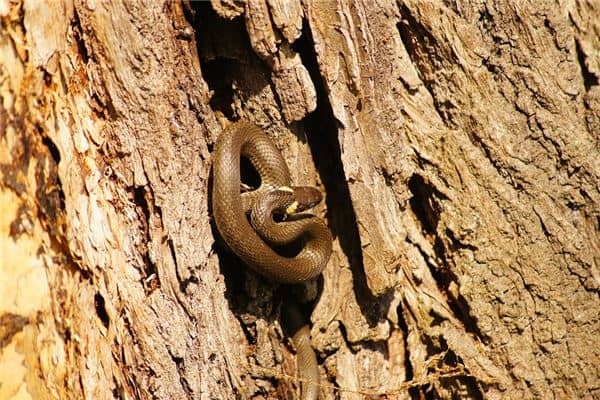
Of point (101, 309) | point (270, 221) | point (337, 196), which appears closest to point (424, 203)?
point (337, 196)

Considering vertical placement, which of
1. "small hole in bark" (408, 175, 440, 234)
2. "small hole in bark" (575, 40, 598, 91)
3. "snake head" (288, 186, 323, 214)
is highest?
"small hole in bark" (575, 40, 598, 91)

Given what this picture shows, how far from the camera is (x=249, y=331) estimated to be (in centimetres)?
420

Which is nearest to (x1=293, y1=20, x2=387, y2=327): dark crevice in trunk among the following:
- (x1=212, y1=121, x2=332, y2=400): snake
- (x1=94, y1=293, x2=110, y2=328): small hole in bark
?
(x1=212, y1=121, x2=332, y2=400): snake

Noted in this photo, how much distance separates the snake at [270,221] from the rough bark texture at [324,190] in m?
0.10

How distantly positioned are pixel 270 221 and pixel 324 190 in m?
0.43

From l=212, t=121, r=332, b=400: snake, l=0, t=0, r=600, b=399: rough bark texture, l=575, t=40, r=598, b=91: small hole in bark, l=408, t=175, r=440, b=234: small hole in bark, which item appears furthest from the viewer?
l=575, t=40, r=598, b=91: small hole in bark

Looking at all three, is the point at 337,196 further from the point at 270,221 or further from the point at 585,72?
the point at 585,72

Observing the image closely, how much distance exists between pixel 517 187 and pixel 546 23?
111 centimetres

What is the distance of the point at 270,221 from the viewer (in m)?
4.38

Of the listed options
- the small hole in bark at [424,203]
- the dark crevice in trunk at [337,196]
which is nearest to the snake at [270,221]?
the dark crevice in trunk at [337,196]

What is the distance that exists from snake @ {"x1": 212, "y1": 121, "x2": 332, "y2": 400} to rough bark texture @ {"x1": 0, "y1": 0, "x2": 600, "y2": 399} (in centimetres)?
10

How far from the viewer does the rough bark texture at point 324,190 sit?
3207 millimetres

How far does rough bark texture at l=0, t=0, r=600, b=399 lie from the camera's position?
3207mm

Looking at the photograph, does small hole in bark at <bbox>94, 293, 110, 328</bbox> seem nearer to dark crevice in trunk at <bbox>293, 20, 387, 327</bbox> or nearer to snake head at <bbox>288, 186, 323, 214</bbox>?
snake head at <bbox>288, 186, 323, 214</bbox>
